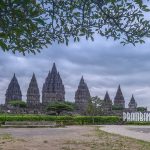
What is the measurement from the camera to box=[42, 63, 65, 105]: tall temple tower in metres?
104

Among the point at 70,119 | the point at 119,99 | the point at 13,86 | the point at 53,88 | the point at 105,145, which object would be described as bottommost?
the point at 105,145

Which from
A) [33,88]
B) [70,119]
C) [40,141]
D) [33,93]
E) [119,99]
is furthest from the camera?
[119,99]

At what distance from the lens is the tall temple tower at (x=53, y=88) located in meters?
104

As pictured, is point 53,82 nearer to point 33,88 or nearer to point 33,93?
point 33,88

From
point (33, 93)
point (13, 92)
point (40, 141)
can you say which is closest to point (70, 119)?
point (40, 141)

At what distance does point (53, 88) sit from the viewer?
104 m

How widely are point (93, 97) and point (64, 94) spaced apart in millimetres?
43401

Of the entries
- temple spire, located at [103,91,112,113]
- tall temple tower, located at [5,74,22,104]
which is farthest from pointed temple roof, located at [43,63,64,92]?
temple spire, located at [103,91,112,113]

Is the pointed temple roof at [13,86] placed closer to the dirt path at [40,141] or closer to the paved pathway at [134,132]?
the paved pathway at [134,132]

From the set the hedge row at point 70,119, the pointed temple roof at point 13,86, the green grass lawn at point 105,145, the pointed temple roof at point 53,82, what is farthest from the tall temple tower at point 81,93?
the green grass lawn at point 105,145

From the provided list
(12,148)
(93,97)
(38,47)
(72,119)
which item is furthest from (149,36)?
(93,97)

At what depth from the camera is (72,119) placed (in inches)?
1793

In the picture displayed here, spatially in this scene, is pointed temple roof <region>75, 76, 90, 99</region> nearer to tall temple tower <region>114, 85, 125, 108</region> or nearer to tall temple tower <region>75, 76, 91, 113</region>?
tall temple tower <region>75, 76, 91, 113</region>

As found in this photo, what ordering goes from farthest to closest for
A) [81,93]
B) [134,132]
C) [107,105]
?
1. [81,93]
2. [107,105]
3. [134,132]
